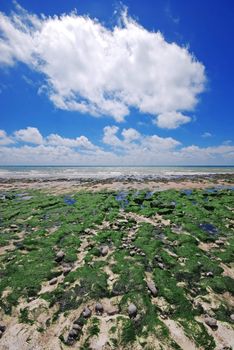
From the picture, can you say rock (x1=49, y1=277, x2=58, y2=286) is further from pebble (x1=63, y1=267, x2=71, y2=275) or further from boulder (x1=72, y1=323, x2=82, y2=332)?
boulder (x1=72, y1=323, x2=82, y2=332)

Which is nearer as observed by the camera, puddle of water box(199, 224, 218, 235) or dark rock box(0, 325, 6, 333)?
dark rock box(0, 325, 6, 333)

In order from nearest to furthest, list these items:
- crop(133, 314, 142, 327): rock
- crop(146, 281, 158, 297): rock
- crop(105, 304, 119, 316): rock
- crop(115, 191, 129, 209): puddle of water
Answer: crop(133, 314, 142, 327): rock < crop(105, 304, 119, 316): rock < crop(146, 281, 158, 297): rock < crop(115, 191, 129, 209): puddle of water

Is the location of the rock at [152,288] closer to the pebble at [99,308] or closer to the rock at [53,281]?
the pebble at [99,308]

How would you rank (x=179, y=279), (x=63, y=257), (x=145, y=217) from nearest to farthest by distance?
(x=179, y=279) < (x=63, y=257) < (x=145, y=217)

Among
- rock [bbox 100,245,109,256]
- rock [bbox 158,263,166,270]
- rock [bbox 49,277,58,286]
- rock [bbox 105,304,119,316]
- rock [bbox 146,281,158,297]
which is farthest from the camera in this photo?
rock [bbox 100,245,109,256]

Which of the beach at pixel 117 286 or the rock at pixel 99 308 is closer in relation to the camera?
the beach at pixel 117 286

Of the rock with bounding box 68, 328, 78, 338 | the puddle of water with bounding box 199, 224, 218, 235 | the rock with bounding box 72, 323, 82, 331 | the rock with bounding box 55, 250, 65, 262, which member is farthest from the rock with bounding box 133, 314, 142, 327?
the puddle of water with bounding box 199, 224, 218, 235

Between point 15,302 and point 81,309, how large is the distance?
229cm

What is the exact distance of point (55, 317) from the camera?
22.1 feet

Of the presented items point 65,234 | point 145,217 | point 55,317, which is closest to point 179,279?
point 55,317

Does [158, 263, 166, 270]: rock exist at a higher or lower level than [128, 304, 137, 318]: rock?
higher

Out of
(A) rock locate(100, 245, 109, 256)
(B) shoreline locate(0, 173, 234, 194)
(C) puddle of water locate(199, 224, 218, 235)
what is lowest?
(B) shoreline locate(0, 173, 234, 194)

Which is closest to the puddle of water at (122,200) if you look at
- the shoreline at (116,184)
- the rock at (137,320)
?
the shoreline at (116,184)

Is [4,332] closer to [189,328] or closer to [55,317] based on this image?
[55,317]
